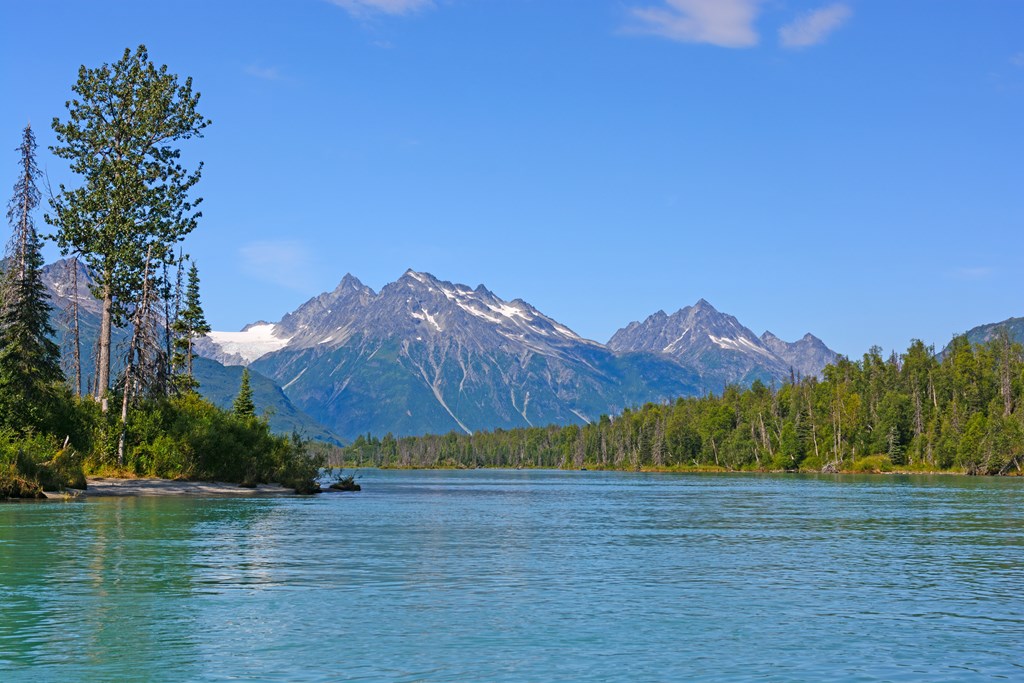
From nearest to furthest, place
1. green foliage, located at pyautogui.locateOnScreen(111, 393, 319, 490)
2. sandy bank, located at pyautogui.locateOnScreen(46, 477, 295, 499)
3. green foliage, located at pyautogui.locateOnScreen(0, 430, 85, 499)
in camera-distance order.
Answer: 1. green foliage, located at pyautogui.locateOnScreen(0, 430, 85, 499)
2. sandy bank, located at pyautogui.locateOnScreen(46, 477, 295, 499)
3. green foliage, located at pyautogui.locateOnScreen(111, 393, 319, 490)

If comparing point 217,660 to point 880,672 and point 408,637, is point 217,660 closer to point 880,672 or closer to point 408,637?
point 408,637

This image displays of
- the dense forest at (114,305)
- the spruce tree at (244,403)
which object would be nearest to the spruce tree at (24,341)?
the dense forest at (114,305)

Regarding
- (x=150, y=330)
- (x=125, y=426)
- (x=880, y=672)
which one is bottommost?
(x=880, y=672)

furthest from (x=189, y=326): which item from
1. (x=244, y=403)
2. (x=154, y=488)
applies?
(x=154, y=488)

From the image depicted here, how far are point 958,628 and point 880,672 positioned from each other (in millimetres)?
5761

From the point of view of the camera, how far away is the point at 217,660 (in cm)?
2050

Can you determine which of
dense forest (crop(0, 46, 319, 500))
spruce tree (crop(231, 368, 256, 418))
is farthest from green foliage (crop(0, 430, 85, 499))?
spruce tree (crop(231, 368, 256, 418))

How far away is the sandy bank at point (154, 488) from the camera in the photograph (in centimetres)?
7169

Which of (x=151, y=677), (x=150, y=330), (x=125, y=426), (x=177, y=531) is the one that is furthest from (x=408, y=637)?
(x=150, y=330)

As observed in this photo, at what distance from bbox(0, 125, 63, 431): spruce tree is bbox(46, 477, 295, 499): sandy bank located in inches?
238

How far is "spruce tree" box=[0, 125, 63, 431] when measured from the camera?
69.7 m

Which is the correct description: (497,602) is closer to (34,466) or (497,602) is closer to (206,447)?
(34,466)

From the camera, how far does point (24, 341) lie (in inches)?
2793

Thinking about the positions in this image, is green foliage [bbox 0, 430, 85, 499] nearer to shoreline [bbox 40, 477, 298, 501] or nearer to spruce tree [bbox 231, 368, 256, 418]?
shoreline [bbox 40, 477, 298, 501]
